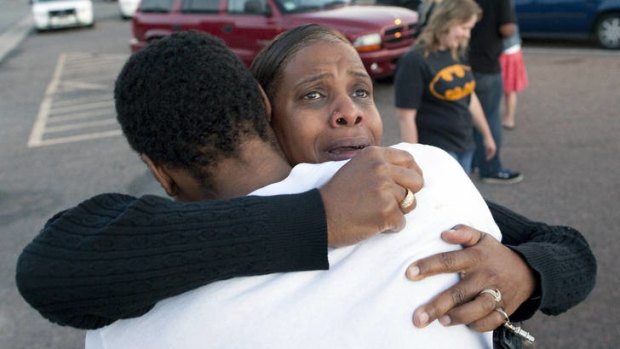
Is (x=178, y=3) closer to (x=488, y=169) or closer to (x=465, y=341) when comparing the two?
(x=488, y=169)

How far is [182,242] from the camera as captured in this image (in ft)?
3.72

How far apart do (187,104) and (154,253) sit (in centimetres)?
27

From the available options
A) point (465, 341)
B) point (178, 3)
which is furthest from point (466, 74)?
point (178, 3)

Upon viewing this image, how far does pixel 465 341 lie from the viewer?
123 centimetres

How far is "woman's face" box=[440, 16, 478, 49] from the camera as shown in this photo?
4293 mm

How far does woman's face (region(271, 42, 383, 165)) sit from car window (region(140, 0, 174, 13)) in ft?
33.5

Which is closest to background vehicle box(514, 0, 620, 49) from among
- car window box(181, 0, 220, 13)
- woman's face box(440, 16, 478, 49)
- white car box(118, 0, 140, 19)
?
car window box(181, 0, 220, 13)

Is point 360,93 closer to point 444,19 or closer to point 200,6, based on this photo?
point 444,19

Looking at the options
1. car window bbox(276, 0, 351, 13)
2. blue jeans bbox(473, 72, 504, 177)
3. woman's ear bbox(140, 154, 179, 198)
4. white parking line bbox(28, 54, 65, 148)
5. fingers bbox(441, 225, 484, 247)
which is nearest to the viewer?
fingers bbox(441, 225, 484, 247)

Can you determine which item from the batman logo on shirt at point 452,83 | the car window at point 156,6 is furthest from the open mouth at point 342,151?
the car window at point 156,6

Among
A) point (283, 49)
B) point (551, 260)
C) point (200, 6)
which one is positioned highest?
point (283, 49)

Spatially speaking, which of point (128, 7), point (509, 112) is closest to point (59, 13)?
point (128, 7)

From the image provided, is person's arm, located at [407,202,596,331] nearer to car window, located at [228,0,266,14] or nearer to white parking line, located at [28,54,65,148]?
white parking line, located at [28,54,65,148]

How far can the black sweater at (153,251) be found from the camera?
1109 mm
